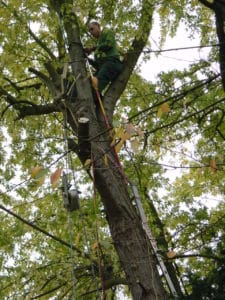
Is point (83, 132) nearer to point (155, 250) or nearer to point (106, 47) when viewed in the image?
point (155, 250)

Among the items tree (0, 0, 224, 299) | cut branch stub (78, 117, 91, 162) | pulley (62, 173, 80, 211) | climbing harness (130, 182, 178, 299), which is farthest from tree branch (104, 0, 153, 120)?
pulley (62, 173, 80, 211)

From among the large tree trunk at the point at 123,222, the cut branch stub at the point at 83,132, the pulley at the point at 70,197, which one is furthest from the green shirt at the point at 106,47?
the pulley at the point at 70,197

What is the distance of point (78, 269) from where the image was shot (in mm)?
4582

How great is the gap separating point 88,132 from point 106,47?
1.87m

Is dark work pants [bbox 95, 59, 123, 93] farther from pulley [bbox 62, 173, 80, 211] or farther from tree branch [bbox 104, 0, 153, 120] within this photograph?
pulley [bbox 62, 173, 80, 211]

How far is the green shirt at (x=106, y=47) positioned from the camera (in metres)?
4.89

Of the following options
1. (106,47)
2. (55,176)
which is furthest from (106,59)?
(55,176)

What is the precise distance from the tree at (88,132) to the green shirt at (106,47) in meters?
0.25

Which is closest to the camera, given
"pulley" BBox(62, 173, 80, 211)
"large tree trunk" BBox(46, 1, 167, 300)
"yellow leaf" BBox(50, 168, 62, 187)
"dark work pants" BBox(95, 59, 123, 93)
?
"yellow leaf" BBox(50, 168, 62, 187)

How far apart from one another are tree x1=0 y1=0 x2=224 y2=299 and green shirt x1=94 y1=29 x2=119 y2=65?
0.25 meters

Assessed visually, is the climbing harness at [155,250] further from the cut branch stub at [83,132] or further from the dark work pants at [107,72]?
the dark work pants at [107,72]

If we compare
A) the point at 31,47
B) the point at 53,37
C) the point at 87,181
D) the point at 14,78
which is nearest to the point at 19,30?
the point at 31,47

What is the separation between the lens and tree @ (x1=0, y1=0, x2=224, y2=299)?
3.34 metres

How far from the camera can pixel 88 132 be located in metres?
3.44
